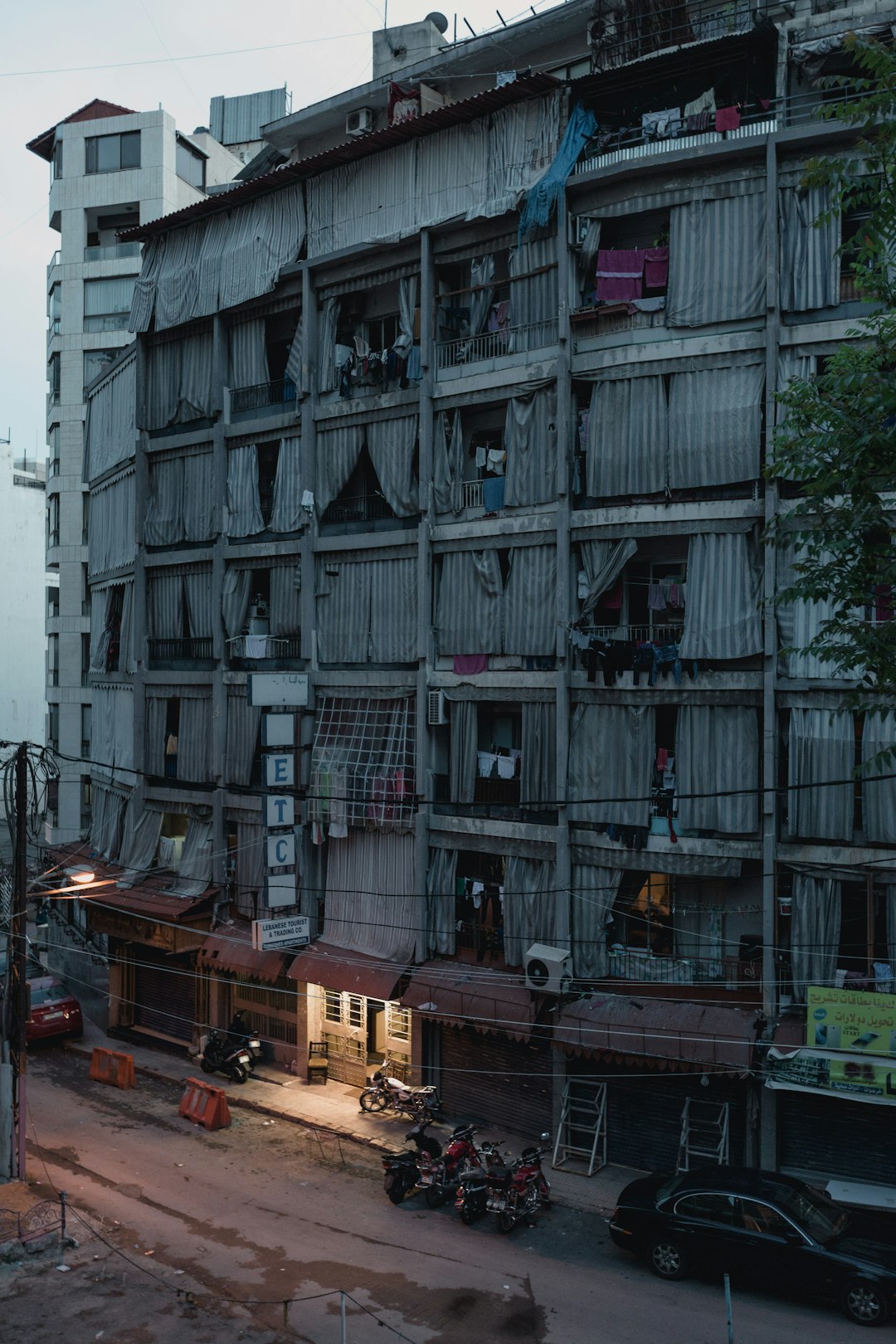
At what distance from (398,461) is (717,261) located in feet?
24.8

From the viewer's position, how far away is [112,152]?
41719 mm

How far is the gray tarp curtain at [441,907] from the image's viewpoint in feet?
73.6

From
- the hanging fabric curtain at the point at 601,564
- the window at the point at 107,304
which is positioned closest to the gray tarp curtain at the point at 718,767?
the hanging fabric curtain at the point at 601,564

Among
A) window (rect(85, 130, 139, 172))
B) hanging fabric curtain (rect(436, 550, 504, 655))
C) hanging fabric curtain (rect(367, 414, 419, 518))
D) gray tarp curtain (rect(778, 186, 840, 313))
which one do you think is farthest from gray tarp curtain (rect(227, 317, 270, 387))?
window (rect(85, 130, 139, 172))

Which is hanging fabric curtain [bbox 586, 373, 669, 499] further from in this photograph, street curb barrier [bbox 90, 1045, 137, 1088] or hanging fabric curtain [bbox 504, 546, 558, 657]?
street curb barrier [bbox 90, 1045, 137, 1088]

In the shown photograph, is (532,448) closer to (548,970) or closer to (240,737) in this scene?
(548,970)

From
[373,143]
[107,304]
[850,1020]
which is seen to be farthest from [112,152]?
[850,1020]

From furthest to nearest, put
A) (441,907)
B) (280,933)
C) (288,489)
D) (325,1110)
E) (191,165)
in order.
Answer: (191,165) → (288,489) → (280,933) → (325,1110) → (441,907)

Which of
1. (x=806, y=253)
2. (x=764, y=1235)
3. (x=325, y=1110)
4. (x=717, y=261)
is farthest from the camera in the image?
(x=325, y=1110)

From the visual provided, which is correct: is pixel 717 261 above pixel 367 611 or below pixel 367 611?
above

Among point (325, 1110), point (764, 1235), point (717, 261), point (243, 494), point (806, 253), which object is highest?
point (717, 261)

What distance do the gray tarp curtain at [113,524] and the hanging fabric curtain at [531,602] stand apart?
1260cm

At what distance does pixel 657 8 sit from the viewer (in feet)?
72.4

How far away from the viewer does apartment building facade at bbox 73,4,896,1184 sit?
18.7m
